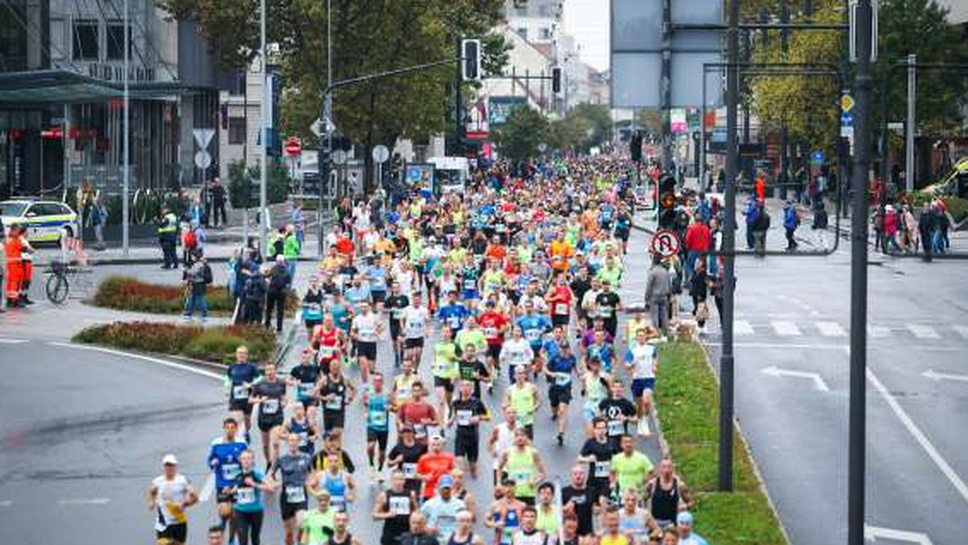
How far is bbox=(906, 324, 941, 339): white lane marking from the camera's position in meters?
40.4

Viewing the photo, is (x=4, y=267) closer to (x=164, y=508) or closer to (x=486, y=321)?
(x=486, y=321)

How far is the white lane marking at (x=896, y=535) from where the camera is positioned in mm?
21812

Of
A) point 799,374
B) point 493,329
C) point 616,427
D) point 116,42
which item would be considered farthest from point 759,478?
point 116,42

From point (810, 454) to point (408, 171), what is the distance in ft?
217

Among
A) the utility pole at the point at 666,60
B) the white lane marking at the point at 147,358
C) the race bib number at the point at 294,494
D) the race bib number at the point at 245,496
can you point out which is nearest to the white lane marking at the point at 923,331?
the white lane marking at the point at 147,358

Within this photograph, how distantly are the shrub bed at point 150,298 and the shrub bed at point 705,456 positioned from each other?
12.0 meters

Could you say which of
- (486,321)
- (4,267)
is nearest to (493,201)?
(4,267)

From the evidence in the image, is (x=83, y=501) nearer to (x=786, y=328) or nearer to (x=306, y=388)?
(x=306, y=388)

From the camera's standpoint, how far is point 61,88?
217ft

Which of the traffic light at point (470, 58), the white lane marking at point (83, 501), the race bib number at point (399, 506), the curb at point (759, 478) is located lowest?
the white lane marking at point (83, 501)

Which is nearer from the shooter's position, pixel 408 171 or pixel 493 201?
pixel 493 201

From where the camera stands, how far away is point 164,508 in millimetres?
19812

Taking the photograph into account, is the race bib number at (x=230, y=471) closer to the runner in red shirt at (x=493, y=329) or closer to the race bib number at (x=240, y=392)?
the race bib number at (x=240, y=392)

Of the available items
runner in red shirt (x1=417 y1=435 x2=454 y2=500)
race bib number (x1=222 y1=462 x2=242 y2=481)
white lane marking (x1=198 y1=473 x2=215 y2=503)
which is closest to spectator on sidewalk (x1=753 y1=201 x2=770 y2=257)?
runner in red shirt (x1=417 y1=435 x2=454 y2=500)
